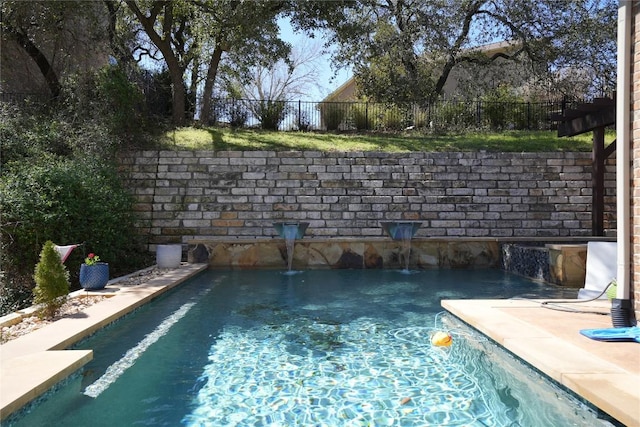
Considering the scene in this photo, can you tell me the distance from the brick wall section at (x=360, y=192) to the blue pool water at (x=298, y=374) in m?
5.16

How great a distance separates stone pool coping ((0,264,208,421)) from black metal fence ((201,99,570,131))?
11.8 metres

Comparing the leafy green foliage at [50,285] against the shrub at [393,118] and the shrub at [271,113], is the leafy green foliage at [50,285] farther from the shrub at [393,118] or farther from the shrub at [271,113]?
the shrub at [393,118]

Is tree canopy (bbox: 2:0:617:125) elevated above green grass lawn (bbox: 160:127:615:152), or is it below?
above

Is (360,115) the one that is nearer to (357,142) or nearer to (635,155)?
(357,142)

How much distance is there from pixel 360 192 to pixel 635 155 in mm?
8200

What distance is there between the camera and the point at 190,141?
44.3 ft

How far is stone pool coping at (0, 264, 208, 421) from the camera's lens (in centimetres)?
288

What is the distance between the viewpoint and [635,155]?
405 centimetres

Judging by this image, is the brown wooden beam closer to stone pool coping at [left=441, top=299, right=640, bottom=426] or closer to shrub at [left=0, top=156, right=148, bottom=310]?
stone pool coping at [left=441, top=299, right=640, bottom=426]

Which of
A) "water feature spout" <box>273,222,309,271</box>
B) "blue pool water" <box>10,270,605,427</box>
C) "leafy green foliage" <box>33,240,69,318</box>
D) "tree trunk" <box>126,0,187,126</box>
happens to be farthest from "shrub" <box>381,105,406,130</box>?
"leafy green foliage" <box>33,240,69,318</box>

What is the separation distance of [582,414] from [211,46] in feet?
57.2

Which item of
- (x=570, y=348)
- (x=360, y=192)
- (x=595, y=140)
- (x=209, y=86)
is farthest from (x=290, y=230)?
(x=209, y=86)

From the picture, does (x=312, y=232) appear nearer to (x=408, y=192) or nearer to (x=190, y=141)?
(x=408, y=192)

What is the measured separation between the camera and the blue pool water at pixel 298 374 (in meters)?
3.11
